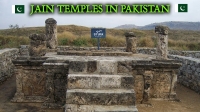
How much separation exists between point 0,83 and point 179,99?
21.7 feet

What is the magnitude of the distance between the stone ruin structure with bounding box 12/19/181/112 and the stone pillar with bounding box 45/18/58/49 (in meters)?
1.66

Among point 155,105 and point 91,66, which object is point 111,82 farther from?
point 155,105

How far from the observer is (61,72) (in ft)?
20.8

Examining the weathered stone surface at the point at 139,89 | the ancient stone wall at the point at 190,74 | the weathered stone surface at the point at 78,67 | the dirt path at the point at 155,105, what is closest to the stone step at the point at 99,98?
the weathered stone surface at the point at 78,67

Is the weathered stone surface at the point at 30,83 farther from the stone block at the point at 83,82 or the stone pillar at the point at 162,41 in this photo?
the stone pillar at the point at 162,41

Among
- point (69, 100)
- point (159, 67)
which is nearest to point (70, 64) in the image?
point (69, 100)

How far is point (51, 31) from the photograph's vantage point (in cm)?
946

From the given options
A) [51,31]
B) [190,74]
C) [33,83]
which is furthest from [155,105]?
Answer: [51,31]

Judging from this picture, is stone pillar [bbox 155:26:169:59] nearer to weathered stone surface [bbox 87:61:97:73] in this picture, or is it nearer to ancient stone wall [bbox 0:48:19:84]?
weathered stone surface [bbox 87:61:97:73]

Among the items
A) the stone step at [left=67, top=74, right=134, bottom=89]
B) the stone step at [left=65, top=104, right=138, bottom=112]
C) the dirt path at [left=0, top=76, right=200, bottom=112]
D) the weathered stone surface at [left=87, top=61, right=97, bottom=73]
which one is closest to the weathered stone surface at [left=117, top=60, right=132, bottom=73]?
the stone step at [left=67, top=74, right=134, bottom=89]

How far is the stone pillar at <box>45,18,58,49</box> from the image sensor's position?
30.2 feet

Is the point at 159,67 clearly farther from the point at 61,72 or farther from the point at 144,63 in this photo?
the point at 61,72

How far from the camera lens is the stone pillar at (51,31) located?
9.22 meters

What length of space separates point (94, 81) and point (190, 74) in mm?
5619
